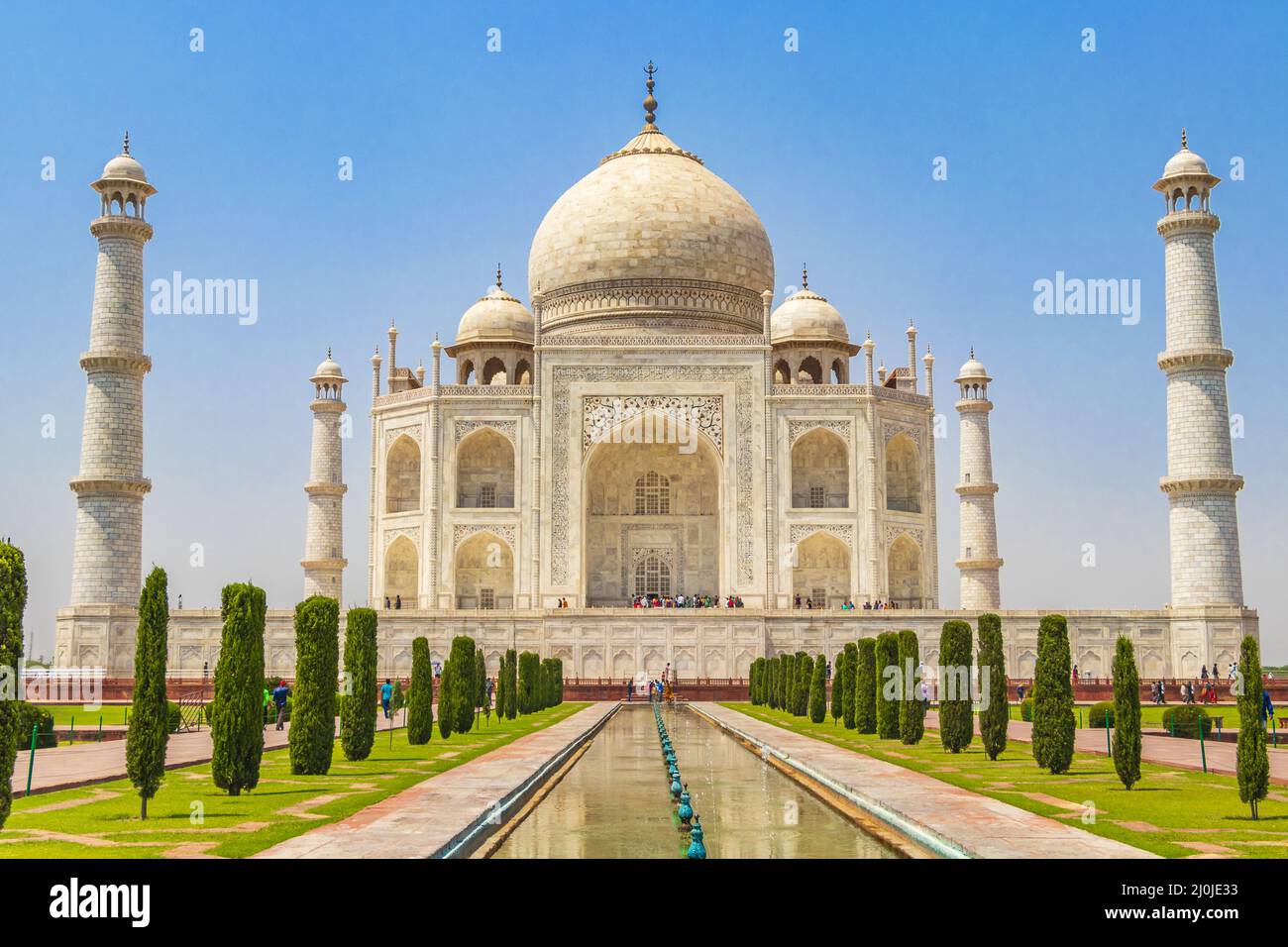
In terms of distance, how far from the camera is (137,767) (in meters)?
9.12

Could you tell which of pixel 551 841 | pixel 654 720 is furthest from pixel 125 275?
pixel 551 841

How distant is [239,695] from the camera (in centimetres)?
1023

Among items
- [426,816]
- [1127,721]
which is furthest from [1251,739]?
[426,816]

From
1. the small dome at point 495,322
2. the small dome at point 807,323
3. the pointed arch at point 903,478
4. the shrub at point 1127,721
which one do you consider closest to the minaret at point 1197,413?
the pointed arch at point 903,478

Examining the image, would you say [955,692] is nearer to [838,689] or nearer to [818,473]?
[838,689]

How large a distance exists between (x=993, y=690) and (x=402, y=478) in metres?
24.9

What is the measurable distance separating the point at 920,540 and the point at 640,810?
26617mm

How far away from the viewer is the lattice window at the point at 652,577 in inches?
1393

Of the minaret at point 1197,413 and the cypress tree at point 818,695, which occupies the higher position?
the minaret at point 1197,413

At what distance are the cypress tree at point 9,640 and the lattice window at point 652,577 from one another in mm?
27926

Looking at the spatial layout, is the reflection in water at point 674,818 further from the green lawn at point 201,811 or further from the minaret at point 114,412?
the minaret at point 114,412
